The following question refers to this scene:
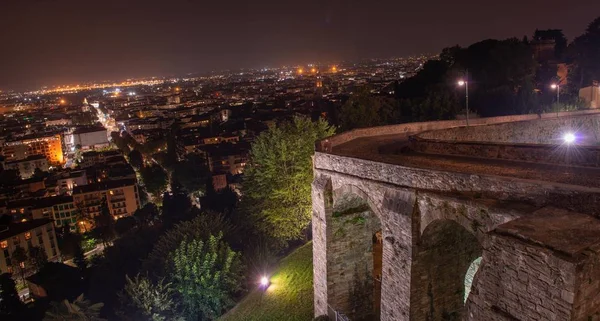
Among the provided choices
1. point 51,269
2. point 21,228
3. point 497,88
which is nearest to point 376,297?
point 497,88

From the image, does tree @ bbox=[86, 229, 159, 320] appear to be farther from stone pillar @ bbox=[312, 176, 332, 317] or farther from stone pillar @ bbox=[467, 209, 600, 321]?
stone pillar @ bbox=[467, 209, 600, 321]

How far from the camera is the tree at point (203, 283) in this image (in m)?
20.5

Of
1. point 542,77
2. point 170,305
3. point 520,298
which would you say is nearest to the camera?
point 520,298

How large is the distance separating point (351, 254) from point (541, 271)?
9132 millimetres

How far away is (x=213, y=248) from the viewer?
72.1 ft

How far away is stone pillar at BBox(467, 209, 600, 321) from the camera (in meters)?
6.46

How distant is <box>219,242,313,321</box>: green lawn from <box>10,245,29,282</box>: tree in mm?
44687

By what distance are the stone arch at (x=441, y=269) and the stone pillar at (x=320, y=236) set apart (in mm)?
4108

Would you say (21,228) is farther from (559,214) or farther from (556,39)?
(556,39)

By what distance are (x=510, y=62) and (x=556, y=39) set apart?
2650cm

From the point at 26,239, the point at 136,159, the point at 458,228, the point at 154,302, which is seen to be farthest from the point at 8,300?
the point at 136,159

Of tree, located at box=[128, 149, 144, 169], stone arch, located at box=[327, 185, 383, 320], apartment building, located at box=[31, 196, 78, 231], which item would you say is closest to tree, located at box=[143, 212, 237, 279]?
stone arch, located at box=[327, 185, 383, 320]

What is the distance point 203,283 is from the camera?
20375 millimetres

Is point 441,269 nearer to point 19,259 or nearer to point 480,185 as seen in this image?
point 480,185
